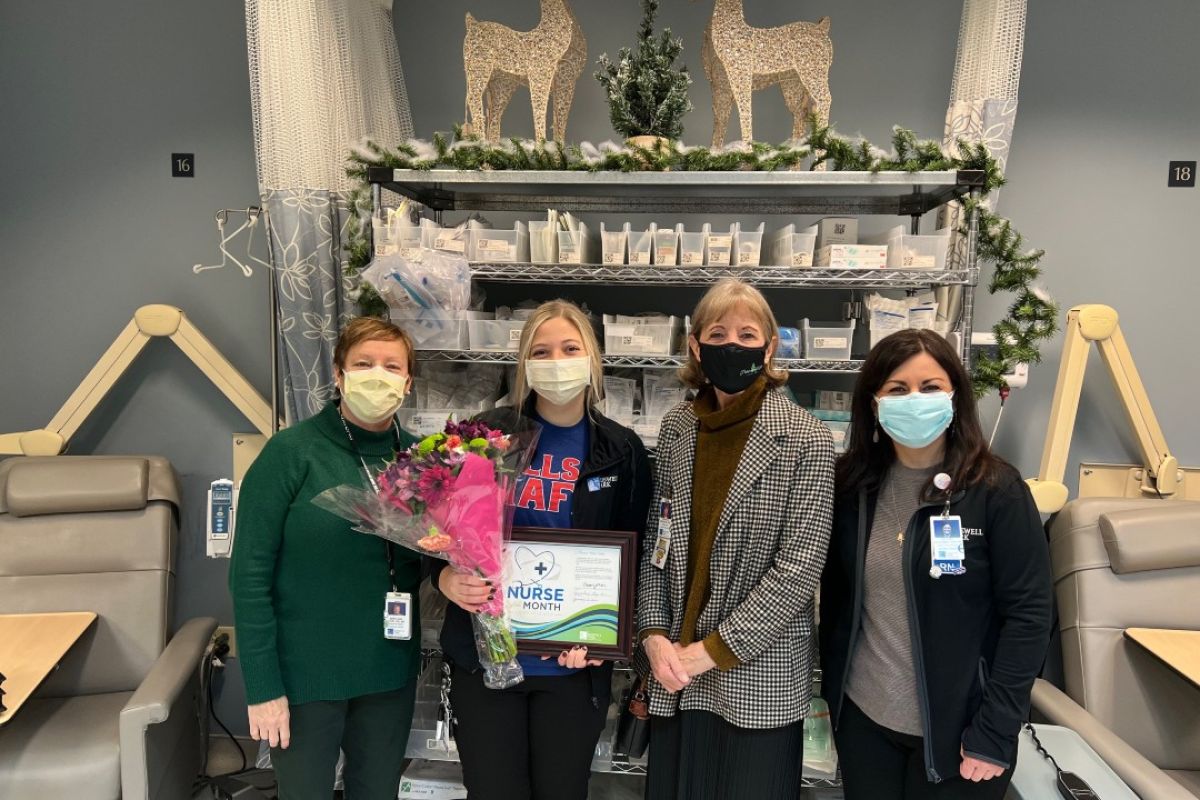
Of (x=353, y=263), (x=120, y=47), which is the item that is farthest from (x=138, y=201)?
(x=353, y=263)

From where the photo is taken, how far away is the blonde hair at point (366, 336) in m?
1.64

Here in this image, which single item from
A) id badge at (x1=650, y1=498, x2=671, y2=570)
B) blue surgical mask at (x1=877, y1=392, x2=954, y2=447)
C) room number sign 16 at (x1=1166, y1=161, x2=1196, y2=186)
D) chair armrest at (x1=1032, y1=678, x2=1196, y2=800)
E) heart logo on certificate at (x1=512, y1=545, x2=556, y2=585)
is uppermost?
room number sign 16 at (x1=1166, y1=161, x2=1196, y2=186)

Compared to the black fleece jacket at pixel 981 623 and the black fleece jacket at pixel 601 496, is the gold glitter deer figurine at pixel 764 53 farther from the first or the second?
the black fleece jacket at pixel 981 623

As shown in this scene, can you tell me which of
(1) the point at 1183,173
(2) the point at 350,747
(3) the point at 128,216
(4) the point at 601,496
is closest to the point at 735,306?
(4) the point at 601,496

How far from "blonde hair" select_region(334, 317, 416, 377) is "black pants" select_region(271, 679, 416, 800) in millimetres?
799

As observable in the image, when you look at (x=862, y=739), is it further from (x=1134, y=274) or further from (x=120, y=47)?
(x=120, y=47)

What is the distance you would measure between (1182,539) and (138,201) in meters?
3.91

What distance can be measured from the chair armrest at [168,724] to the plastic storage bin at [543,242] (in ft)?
5.46

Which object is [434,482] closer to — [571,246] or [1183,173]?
[571,246]

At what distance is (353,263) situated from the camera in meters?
2.24

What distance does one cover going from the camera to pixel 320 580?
5.30 ft

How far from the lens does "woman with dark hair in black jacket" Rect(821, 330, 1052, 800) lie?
4.65ft

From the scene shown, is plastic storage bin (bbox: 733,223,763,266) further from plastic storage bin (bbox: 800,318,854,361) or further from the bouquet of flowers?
the bouquet of flowers

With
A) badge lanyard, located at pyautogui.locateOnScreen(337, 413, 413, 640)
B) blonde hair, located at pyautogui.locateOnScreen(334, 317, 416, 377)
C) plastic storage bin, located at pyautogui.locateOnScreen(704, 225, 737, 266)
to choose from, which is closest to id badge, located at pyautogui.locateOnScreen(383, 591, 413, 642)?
badge lanyard, located at pyautogui.locateOnScreen(337, 413, 413, 640)
